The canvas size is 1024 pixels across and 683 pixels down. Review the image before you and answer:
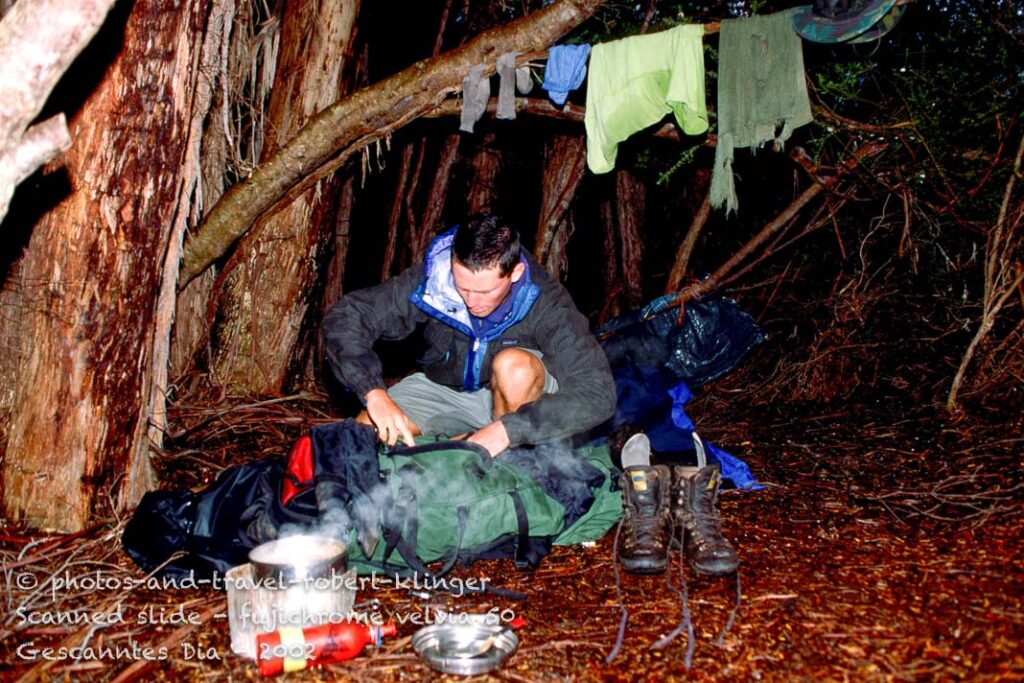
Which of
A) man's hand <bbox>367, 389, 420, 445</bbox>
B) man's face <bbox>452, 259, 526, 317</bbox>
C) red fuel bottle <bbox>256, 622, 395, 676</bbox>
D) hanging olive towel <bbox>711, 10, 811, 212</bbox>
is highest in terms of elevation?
hanging olive towel <bbox>711, 10, 811, 212</bbox>

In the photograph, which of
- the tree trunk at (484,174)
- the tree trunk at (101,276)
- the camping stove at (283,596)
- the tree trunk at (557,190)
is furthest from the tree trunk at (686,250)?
the camping stove at (283,596)

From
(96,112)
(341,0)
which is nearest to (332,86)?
(341,0)

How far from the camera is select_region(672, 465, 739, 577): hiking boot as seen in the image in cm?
277

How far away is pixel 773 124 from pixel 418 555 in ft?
11.7

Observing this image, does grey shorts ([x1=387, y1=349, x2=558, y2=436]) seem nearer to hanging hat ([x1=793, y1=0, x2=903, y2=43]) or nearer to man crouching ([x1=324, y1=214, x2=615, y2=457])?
man crouching ([x1=324, y1=214, x2=615, y2=457])

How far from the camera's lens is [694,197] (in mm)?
8328

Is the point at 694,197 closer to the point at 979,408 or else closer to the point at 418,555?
the point at 979,408

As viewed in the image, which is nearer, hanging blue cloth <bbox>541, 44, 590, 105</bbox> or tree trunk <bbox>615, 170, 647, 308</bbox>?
hanging blue cloth <bbox>541, 44, 590, 105</bbox>

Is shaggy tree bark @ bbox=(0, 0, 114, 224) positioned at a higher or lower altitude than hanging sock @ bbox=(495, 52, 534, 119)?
lower

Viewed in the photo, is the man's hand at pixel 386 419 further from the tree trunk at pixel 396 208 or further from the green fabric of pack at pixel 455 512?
the tree trunk at pixel 396 208

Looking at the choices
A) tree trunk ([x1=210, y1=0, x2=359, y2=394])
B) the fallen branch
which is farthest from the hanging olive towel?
tree trunk ([x1=210, y1=0, x2=359, y2=394])

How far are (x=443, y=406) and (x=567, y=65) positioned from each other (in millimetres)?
2351

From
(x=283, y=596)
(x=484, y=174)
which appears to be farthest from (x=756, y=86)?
(x=283, y=596)

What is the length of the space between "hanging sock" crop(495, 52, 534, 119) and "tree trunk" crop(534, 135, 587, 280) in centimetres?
266
